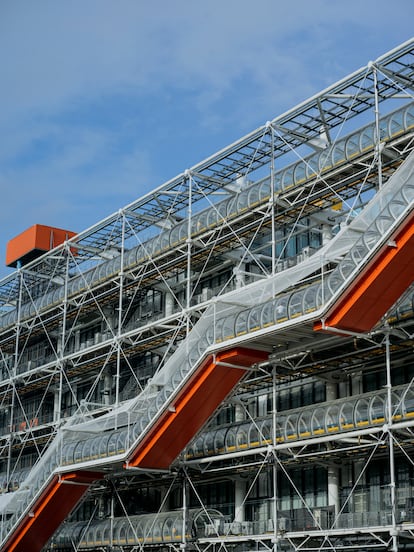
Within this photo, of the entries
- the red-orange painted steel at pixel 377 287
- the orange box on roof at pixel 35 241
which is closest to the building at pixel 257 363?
the red-orange painted steel at pixel 377 287

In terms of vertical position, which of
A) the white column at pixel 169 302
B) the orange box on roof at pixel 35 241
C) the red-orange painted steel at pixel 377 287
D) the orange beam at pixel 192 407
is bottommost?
the orange beam at pixel 192 407

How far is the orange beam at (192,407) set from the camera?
22234 mm

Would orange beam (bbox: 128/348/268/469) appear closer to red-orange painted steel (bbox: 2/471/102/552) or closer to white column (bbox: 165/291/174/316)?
red-orange painted steel (bbox: 2/471/102/552)

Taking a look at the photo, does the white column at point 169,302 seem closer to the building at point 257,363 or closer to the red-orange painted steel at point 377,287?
the building at point 257,363

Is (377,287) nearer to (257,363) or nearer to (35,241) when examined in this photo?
(257,363)

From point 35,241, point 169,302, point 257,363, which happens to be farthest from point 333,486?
point 35,241

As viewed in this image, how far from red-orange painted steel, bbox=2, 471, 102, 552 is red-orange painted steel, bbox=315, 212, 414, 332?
1025 centimetres

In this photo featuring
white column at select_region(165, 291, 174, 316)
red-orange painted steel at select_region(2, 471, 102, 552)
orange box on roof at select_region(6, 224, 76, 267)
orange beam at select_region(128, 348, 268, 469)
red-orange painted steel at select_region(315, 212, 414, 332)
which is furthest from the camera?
orange box on roof at select_region(6, 224, 76, 267)

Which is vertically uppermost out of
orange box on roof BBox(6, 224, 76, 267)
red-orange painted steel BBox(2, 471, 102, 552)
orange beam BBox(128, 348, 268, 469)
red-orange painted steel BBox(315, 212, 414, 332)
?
orange box on roof BBox(6, 224, 76, 267)

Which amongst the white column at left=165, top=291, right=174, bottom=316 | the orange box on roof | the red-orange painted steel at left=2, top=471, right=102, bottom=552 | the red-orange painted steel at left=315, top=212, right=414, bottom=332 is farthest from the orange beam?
the orange box on roof

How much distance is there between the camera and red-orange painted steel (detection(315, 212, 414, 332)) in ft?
61.9

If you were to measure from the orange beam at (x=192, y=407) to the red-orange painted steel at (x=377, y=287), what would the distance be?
3108mm

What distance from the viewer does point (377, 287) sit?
1909 cm

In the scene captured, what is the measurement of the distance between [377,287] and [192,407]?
19.7ft
